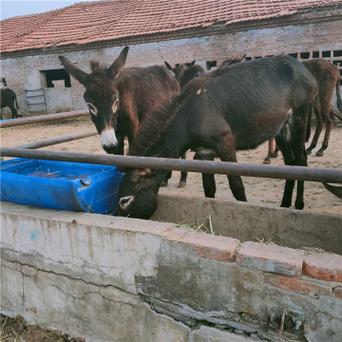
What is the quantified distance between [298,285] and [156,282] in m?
0.83

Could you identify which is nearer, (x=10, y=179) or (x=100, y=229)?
(x=100, y=229)

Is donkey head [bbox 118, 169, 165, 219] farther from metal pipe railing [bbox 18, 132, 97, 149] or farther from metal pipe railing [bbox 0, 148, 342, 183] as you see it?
metal pipe railing [bbox 18, 132, 97, 149]

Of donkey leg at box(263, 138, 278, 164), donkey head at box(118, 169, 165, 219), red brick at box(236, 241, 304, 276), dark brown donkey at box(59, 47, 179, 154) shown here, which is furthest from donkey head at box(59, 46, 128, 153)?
donkey leg at box(263, 138, 278, 164)

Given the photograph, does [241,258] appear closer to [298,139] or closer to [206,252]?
[206,252]

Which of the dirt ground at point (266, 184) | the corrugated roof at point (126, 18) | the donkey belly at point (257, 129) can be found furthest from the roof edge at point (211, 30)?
the donkey belly at point (257, 129)

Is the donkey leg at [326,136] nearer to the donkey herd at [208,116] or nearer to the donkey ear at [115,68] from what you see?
the donkey herd at [208,116]

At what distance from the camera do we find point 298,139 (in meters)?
4.22

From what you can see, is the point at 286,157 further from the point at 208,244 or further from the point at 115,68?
the point at 208,244

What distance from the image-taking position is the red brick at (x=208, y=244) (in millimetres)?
1993

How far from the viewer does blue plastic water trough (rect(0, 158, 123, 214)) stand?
2.61m

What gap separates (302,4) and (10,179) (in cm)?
1063

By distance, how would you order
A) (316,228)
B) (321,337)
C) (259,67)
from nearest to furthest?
(321,337)
(316,228)
(259,67)

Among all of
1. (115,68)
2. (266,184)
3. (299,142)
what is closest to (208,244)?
(299,142)

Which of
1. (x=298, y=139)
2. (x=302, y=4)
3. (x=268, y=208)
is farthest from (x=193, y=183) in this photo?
(x=302, y=4)
